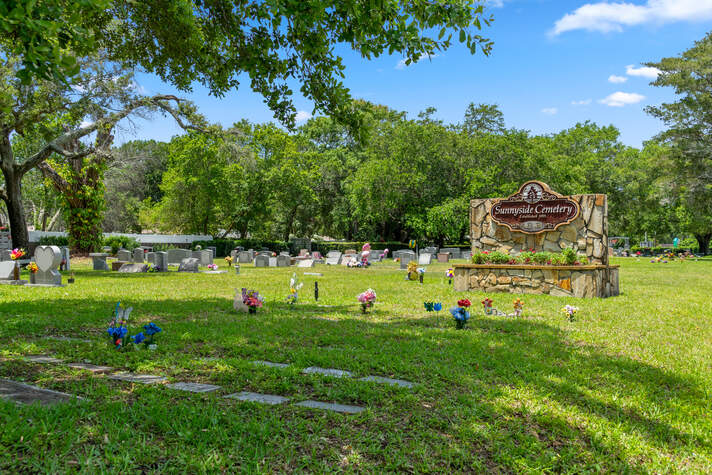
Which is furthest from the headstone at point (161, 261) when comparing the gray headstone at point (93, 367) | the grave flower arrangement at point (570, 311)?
the grave flower arrangement at point (570, 311)

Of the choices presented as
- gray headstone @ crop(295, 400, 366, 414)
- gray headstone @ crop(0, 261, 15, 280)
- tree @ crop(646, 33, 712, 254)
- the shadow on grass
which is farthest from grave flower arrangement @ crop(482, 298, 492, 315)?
tree @ crop(646, 33, 712, 254)

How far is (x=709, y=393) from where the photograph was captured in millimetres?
4426

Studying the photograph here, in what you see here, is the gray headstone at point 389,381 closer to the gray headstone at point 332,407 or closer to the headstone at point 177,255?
the gray headstone at point 332,407

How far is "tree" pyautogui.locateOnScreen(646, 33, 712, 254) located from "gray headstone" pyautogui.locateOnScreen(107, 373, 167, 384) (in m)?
35.8

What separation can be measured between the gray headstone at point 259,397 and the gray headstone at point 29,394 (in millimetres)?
1247

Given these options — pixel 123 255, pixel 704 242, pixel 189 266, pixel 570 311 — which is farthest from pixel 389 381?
pixel 704 242

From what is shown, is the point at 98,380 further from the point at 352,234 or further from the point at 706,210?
the point at 352,234

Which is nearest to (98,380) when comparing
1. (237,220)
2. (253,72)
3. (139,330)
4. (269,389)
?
(269,389)

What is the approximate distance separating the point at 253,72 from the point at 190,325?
158 inches

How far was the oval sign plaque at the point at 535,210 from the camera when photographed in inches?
499

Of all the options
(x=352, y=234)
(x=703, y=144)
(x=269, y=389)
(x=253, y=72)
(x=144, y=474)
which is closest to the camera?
(x=144, y=474)

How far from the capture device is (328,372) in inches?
189

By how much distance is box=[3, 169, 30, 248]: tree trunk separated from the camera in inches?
747

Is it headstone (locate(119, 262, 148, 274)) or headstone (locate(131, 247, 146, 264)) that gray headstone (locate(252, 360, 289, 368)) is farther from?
headstone (locate(131, 247, 146, 264))
